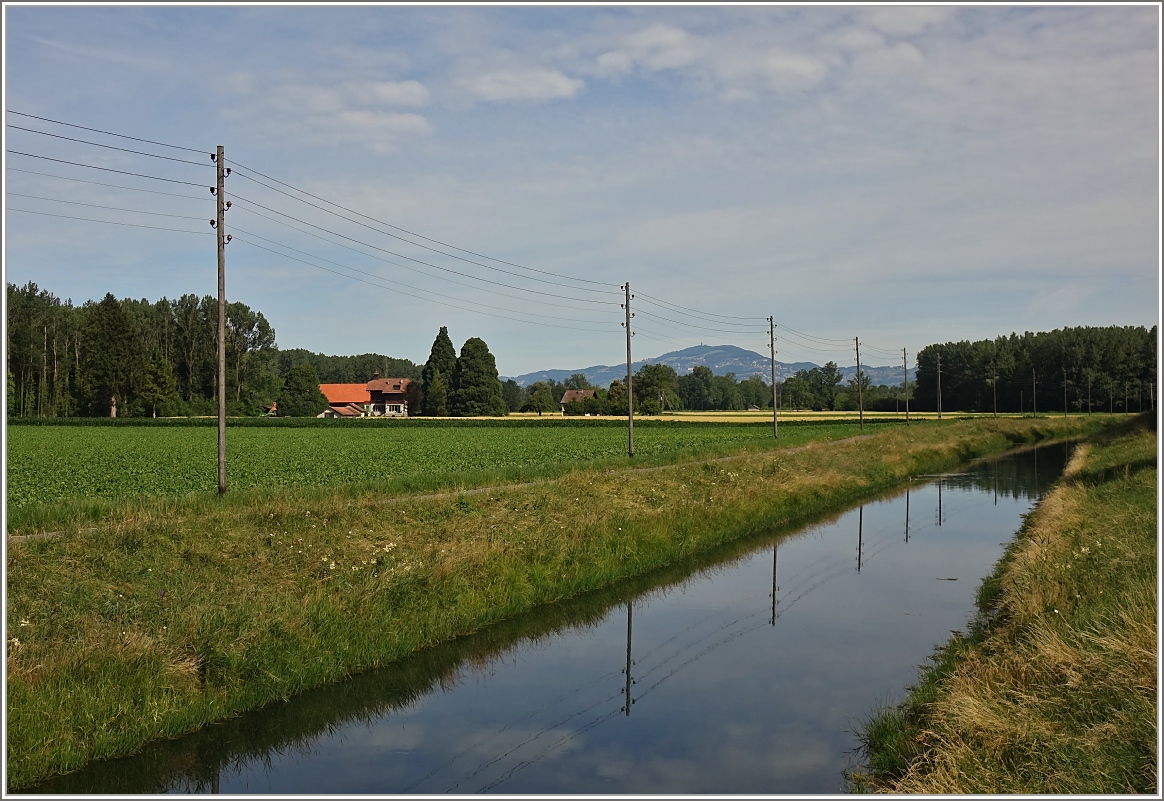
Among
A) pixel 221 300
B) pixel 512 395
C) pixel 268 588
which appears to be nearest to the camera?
pixel 268 588

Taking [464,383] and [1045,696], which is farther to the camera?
[464,383]

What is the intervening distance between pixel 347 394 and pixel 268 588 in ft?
419

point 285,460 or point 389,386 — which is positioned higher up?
point 389,386

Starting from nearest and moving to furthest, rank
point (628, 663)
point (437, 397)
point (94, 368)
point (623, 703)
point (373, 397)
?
point (623, 703), point (628, 663), point (94, 368), point (437, 397), point (373, 397)

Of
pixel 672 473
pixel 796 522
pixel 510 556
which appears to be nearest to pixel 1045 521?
pixel 796 522

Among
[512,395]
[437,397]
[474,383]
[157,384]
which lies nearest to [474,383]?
[474,383]

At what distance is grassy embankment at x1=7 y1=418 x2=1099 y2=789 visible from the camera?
1142 centimetres

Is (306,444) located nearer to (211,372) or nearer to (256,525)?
(256,525)

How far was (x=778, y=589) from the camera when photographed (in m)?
21.8

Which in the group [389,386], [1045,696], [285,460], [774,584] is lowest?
[774,584]

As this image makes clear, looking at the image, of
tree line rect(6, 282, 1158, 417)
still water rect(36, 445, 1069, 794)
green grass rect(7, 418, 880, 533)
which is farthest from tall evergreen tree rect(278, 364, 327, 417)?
still water rect(36, 445, 1069, 794)

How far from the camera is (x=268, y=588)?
51.3ft

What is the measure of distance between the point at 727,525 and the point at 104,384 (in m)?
85.0

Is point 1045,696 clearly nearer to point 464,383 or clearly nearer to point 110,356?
point 110,356
